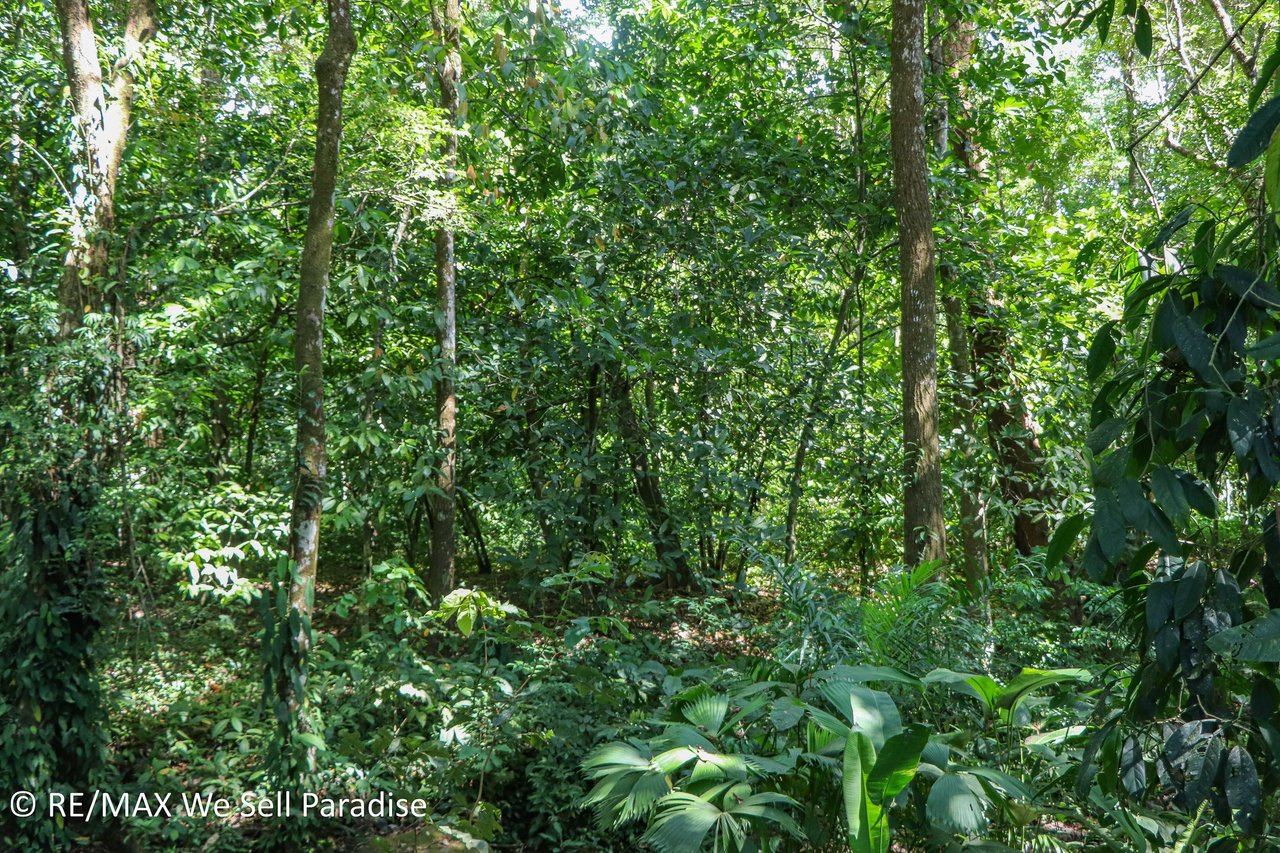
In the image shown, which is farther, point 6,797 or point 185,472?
point 185,472

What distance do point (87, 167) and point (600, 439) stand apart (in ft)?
11.6

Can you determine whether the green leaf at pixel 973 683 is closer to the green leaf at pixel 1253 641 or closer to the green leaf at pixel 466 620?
the green leaf at pixel 1253 641

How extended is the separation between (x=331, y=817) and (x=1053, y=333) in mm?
5552

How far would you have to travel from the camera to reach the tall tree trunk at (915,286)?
5.17 metres

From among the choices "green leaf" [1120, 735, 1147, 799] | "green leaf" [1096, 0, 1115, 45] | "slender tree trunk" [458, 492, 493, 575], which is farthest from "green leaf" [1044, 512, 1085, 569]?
"slender tree trunk" [458, 492, 493, 575]

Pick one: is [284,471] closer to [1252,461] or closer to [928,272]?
[928,272]

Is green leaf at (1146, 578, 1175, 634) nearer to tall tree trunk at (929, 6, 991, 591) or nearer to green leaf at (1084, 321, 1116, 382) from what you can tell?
green leaf at (1084, 321, 1116, 382)

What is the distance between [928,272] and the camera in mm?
5234

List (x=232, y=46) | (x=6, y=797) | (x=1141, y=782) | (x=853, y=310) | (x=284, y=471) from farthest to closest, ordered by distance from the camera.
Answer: (x=853, y=310), (x=232, y=46), (x=284, y=471), (x=6, y=797), (x=1141, y=782)

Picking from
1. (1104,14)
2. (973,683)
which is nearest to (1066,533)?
(973,683)

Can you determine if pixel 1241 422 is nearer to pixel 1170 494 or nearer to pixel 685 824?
pixel 1170 494

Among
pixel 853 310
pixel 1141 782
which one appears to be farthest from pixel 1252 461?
pixel 853 310

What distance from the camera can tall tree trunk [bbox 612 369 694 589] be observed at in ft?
20.1

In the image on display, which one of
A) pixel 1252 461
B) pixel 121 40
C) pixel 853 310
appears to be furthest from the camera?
pixel 853 310
